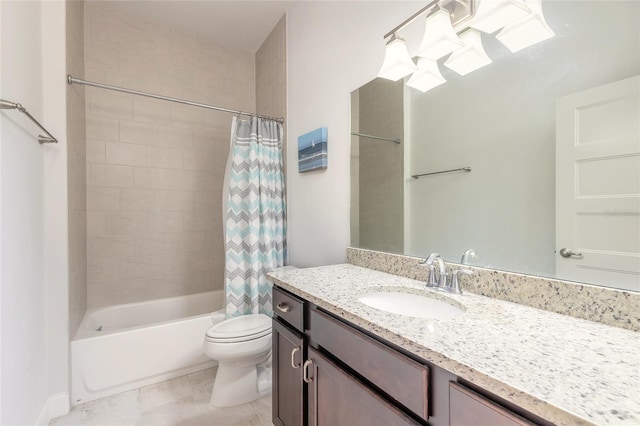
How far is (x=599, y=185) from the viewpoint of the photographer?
2.54 feet

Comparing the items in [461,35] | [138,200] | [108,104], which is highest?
[108,104]

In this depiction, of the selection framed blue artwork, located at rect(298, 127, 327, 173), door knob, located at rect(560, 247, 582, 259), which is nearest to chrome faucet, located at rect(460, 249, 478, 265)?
door knob, located at rect(560, 247, 582, 259)

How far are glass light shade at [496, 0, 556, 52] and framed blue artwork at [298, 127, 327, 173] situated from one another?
1.06 metres

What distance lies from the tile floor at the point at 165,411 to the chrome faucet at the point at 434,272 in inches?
47.5

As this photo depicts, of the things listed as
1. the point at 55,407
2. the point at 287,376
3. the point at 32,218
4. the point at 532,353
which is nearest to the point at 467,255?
the point at 532,353

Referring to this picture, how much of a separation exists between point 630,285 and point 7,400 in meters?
2.12

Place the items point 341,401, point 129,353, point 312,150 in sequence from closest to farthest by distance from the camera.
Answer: point 341,401
point 129,353
point 312,150

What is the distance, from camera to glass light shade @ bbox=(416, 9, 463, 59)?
1.07 metres

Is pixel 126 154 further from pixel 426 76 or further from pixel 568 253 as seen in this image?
pixel 568 253

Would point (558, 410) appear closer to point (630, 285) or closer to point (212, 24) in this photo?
point (630, 285)

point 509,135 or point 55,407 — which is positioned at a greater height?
point 509,135

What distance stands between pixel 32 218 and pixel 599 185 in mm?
2302

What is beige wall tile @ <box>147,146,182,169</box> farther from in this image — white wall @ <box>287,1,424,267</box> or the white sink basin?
the white sink basin

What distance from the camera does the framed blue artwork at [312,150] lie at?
1840mm
